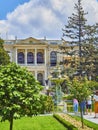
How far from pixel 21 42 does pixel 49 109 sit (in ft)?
141

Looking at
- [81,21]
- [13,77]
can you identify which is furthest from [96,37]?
[13,77]

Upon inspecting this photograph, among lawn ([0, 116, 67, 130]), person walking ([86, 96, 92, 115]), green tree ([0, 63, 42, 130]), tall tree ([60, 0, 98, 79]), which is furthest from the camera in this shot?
tall tree ([60, 0, 98, 79])

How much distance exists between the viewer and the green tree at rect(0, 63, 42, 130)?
13820mm

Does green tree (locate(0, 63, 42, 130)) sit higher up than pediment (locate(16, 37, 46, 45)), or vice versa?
pediment (locate(16, 37, 46, 45))

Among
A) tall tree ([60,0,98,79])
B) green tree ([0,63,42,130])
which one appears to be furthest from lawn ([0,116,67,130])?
tall tree ([60,0,98,79])

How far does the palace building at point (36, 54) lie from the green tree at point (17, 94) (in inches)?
2328

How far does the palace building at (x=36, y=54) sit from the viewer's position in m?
→ 74.2

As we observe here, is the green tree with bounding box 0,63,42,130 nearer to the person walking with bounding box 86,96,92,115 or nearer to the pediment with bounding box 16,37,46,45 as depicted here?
the person walking with bounding box 86,96,92,115

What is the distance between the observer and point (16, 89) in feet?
45.8

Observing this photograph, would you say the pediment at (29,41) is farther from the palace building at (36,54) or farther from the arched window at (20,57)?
the arched window at (20,57)

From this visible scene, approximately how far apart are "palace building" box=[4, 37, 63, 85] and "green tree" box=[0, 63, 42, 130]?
59.1 meters

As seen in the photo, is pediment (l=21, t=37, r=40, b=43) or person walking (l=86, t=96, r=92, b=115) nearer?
person walking (l=86, t=96, r=92, b=115)

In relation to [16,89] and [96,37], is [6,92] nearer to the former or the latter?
[16,89]

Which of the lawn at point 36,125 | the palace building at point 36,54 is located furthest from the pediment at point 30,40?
the lawn at point 36,125
